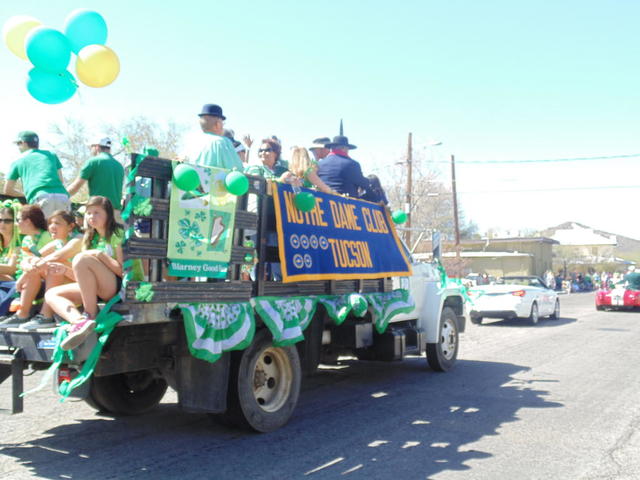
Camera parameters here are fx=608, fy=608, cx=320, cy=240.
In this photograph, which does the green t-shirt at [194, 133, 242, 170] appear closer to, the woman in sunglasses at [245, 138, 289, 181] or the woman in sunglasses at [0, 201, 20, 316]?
the woman in sunglasses at [245, 138, 289, 181]

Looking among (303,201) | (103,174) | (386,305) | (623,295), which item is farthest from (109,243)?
(623,295)

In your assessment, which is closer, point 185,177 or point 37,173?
point 185,177

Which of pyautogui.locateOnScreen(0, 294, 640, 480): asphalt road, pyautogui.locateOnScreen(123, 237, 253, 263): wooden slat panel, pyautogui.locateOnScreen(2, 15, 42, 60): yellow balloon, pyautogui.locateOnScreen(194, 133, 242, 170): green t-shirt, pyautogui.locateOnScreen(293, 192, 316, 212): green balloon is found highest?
pyautogui.locateOnScreen(2, 15, 42, 60): yellow balloon

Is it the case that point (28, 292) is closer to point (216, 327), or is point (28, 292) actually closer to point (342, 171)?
point (216, 327)

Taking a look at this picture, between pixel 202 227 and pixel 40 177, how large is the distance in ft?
7.39

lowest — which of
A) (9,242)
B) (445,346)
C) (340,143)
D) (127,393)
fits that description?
(127,393)

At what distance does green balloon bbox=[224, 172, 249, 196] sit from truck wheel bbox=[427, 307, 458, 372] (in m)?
4.70

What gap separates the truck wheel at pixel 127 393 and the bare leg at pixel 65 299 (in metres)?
1.49

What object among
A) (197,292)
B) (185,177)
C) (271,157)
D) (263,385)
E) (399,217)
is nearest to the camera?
(185,177)

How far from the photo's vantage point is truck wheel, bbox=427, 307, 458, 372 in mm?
8664

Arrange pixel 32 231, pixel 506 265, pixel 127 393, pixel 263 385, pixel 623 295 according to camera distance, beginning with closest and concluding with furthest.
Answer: pixel 32 231
pixel 263 385
pixel 127 393
pixel 623 295
pixel 506 265

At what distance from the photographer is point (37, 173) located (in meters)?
6.05

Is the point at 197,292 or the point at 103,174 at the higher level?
the point at 103,174

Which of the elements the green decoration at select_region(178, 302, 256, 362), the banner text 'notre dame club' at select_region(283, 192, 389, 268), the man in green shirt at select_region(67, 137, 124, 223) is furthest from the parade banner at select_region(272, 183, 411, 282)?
the man in green shirt at select_region(67, 137, 124, 223)
